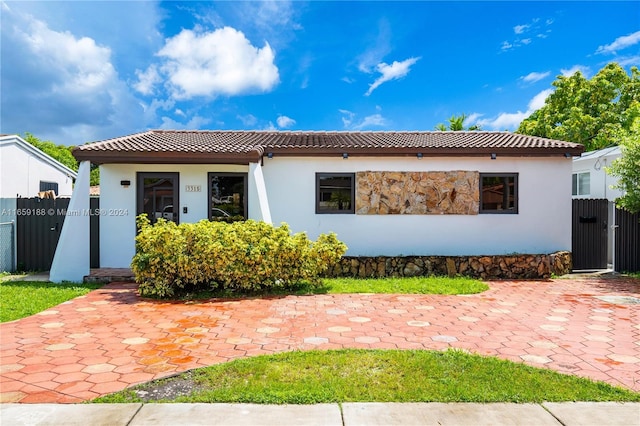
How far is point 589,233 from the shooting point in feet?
38.4

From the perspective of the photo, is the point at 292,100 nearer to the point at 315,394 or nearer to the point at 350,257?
the point at 350,257

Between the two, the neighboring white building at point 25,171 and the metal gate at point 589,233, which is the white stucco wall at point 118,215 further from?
the metal gate at point 589,233

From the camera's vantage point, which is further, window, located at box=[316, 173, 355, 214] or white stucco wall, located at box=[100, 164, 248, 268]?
window, located at box=[316, 173, 355, 214]

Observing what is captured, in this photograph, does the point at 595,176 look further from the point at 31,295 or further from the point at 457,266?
the point at 31,295

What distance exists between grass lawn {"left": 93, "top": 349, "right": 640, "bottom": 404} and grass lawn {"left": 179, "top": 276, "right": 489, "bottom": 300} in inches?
160

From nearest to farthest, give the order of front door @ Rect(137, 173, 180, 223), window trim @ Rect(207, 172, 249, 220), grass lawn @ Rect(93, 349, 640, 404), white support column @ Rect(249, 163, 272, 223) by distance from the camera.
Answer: grass lawn @ Rect(93, 349, 640, 404) → white support column @ Rect(249, 163, 272, 223) → front door @ Rect(137, 173, 180, 223) → window trim @ Rect(207, 172, 249, 220)

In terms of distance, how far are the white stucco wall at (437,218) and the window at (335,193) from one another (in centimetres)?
17

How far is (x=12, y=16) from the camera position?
1128 cm

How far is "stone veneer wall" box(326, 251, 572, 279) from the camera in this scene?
36.0ft

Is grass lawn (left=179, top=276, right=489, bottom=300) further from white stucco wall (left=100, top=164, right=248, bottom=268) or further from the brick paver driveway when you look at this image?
white stucco wall (left=100, top=164, right=248, bottom=268)

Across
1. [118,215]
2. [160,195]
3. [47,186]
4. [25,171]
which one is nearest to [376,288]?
[160,195]

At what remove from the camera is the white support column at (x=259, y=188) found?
388 inches

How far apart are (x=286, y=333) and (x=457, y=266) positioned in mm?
6932

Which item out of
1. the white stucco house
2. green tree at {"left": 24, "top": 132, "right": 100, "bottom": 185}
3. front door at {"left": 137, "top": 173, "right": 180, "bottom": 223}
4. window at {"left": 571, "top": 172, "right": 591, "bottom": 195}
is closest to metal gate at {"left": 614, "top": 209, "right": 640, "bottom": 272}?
the white stucco house
